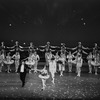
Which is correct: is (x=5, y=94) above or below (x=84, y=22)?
below

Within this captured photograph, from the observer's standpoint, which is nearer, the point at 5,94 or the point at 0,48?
the point at 5,94

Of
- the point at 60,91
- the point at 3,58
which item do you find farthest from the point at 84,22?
the point at 60,91

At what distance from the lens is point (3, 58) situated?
17469 millimetres

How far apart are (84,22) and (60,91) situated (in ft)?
36.4

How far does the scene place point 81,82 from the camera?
13805mm

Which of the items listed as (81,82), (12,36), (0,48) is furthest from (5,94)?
(12,36)

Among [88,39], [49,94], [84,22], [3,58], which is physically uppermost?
[84,22]

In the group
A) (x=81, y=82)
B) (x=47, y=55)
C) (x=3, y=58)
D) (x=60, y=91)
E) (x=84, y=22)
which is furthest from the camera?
(x=84, y=22)

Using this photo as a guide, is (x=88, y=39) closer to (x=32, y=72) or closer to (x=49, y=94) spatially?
(x=32, y=72)

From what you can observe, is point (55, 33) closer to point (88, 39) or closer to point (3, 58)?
point (88, 39)

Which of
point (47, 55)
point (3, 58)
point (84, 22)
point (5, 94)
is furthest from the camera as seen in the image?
point (84, 22)

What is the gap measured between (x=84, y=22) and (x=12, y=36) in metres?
6.81

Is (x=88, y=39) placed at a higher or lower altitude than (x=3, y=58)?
higher

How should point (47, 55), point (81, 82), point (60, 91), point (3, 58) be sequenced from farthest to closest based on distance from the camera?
point (47, 55) → point (3, 58) → point (81, 82) → point (60, 91)
